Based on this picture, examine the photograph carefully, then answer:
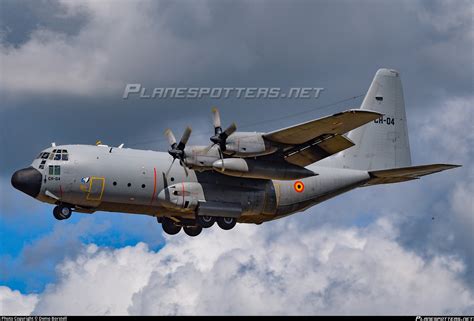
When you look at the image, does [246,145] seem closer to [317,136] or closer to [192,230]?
[317,136]

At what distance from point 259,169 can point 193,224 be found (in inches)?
210

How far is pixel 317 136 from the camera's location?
40.6 meters

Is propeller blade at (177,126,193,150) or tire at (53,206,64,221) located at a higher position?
propeller blade at (177,126,193,150)

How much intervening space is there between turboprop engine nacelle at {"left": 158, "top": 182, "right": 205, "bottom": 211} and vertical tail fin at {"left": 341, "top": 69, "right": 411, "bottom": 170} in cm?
866

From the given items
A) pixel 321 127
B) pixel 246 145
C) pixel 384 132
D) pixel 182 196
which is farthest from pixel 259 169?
pixel 384 132

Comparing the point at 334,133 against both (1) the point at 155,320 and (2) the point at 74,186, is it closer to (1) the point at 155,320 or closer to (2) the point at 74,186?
(2) the point at 74,186

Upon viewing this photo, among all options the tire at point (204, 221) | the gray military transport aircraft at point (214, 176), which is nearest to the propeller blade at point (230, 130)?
the gray military transport aircraft at point (214, 176)

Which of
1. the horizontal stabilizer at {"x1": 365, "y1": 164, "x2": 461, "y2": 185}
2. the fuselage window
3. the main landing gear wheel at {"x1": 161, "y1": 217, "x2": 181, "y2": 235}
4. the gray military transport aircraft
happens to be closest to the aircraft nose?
the gray military transport aircraft

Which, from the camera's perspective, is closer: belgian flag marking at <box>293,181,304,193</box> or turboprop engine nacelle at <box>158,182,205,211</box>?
turboprop engine nacelle at <box>158,182,205,211</box>

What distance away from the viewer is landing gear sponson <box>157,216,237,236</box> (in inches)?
1668

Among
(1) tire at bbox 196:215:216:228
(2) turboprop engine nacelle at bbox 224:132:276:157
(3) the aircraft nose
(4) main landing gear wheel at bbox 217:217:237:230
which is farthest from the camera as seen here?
(4) main landing gear wheel at bbox 217:217:237:230

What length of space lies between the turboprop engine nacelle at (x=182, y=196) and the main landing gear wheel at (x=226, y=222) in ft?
4.82

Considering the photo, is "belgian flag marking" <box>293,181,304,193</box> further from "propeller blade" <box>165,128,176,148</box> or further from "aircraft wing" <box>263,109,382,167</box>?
"propeller blade" <box>165,128,176,148</box>

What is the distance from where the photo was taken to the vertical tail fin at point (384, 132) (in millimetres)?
46844
